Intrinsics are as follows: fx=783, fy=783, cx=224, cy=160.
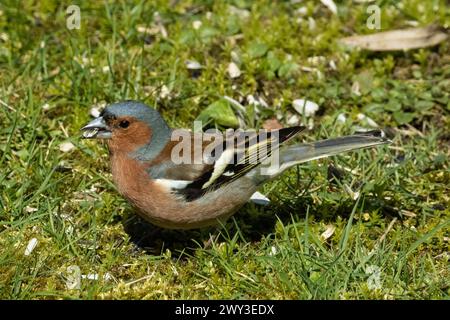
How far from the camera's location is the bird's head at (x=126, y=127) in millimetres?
4793

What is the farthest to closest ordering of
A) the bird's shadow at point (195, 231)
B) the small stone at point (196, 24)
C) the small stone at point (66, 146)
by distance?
the small stone at point (196, 24) → the small stone at point (66, 146) → the bird's shadow at point (195, 231)

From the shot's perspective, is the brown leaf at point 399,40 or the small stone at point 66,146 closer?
the small stone at point 66,146

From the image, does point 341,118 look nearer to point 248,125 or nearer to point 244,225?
point 248,125

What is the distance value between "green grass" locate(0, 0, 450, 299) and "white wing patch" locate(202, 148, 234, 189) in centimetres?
37

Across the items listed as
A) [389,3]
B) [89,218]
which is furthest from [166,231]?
[389,3]

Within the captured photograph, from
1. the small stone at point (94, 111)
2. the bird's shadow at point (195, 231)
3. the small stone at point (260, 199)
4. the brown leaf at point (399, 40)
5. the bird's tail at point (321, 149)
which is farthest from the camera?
the brown leaf at point (399, 40)

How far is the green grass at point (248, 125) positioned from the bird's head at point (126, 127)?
62 centimetres

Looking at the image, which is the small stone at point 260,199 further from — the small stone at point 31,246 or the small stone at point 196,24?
the small stone at point 196,24

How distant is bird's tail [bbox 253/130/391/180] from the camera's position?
16.2 ft

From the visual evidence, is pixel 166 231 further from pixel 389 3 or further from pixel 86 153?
pixel 389 3

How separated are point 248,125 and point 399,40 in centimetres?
168

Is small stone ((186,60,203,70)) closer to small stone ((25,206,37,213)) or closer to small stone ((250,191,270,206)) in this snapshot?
small stone ((250,191,270,206))

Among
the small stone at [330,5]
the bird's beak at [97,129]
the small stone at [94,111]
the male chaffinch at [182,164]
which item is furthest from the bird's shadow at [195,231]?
the small stone at [330,5]
